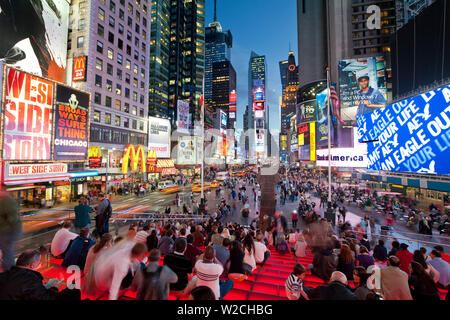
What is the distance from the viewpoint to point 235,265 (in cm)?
539

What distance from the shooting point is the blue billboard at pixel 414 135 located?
1323 centimetres

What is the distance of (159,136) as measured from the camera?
157 feet

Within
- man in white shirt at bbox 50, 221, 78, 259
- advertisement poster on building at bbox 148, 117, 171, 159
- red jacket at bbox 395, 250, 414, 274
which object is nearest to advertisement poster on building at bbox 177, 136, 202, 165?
advertisement poster on building at bbox 148, 117, 171, 159

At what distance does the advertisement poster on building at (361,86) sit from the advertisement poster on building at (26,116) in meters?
54.4

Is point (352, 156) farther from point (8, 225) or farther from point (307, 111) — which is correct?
point (8, 225)

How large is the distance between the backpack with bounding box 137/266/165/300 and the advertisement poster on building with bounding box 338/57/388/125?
54391mm

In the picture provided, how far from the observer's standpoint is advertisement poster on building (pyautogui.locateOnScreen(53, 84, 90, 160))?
20.6 metres

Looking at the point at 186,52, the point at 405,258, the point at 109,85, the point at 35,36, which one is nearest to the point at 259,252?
the point at 405,258

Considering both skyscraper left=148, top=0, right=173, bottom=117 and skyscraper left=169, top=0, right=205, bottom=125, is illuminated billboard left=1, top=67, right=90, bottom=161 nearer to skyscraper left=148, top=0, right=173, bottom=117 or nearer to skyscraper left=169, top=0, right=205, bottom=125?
skyscraper left=148, top=0, right=173, bottom=117

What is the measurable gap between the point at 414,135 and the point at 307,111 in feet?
167

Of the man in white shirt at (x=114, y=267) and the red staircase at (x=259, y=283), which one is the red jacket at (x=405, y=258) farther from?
the man in white shirt at (x=114, y=267)

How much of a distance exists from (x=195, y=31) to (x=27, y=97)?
95330 millimetres

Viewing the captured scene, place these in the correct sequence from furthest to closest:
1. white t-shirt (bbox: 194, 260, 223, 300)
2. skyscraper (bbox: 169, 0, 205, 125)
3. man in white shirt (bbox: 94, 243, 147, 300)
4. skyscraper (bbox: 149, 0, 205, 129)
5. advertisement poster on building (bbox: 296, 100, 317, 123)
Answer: skyscraper (bbox: 169, 0, 205, 125) < skyscraper (bbox: 149, 0, 205, 129) < advertisement poster on building (bbox: 296, 100, 317, 123) < white t-shirt (bbox: 194, 260, 223, 300) < man in white shirt (bbox: 94, 243, 147, 300)

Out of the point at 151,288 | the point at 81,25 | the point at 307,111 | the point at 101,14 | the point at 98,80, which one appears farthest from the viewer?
the point at 307,111
